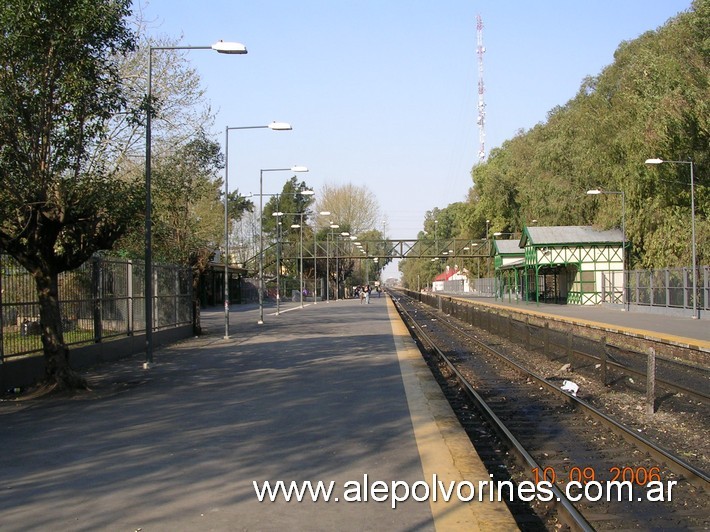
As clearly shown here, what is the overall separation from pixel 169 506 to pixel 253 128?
70.4ft

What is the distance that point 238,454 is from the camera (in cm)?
774

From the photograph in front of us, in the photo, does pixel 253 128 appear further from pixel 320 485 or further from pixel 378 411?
pixel 320 485

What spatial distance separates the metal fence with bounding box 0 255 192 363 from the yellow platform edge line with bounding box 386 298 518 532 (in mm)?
6783

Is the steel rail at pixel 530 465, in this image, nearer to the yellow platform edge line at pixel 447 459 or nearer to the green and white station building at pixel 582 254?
the yellow platform edge line at pixel 447 459

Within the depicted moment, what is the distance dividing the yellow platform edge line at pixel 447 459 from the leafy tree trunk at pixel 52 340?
5.61m

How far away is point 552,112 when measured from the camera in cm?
7788

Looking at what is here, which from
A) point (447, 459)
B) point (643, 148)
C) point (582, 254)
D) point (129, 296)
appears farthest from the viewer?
point (582, 254)

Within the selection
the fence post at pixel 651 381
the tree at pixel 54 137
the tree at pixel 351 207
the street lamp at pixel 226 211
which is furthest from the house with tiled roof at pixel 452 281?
the tree at pixel 54 137

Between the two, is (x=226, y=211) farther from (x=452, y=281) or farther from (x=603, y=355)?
(x=452, y=281)

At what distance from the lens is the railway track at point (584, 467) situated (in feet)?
21.6

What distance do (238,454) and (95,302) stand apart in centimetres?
1037

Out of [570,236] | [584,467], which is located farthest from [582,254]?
[584,467]

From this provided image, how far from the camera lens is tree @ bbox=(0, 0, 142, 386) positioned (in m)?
11.5

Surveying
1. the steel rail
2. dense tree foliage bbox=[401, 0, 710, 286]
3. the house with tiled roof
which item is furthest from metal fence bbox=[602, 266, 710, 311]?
the house with tiled roof
